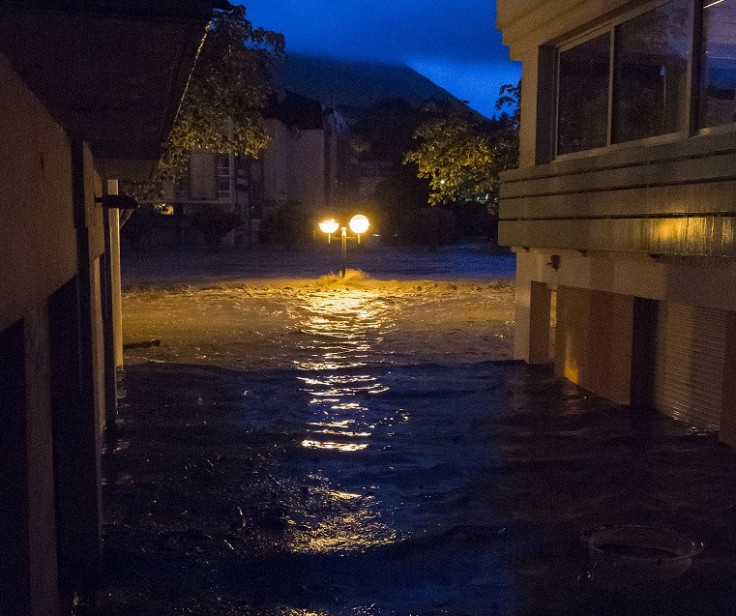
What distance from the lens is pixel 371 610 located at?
16.0 ft

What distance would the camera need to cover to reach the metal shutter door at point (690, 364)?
8.41 m

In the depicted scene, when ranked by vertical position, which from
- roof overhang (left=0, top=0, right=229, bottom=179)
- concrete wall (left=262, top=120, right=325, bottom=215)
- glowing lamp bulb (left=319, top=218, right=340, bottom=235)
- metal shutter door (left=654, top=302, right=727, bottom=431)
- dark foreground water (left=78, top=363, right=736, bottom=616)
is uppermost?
concrete wall (left=262, top=120, right=325, bottom=215)

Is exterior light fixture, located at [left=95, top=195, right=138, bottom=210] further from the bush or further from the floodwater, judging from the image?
the bush

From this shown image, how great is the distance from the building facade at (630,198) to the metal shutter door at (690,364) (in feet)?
0.06

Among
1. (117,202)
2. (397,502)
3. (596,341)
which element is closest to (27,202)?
(117,202)

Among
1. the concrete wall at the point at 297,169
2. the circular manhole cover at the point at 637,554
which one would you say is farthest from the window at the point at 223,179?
the circular manhole cover at the point at 637,554

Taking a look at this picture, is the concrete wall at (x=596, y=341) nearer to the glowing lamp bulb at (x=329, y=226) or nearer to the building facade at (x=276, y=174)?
the glowing lamp bulb at (x=329, y=226)

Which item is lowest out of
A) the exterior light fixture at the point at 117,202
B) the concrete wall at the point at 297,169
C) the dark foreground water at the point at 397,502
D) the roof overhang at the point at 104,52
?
the dark foreground water at the point at 397,502

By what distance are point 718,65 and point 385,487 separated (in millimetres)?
4736

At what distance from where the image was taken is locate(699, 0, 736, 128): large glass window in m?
7.72

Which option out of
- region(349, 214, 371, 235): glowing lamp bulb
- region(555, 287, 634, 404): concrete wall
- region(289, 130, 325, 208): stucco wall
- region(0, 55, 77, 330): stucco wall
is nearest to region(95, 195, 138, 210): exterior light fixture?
region(0, 55, 77, 330): stucco wall

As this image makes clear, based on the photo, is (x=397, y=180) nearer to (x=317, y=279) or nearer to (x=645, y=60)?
(x=317, y=279)

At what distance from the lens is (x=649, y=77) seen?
9039mm

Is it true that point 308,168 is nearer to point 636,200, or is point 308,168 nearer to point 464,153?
point 464,153
